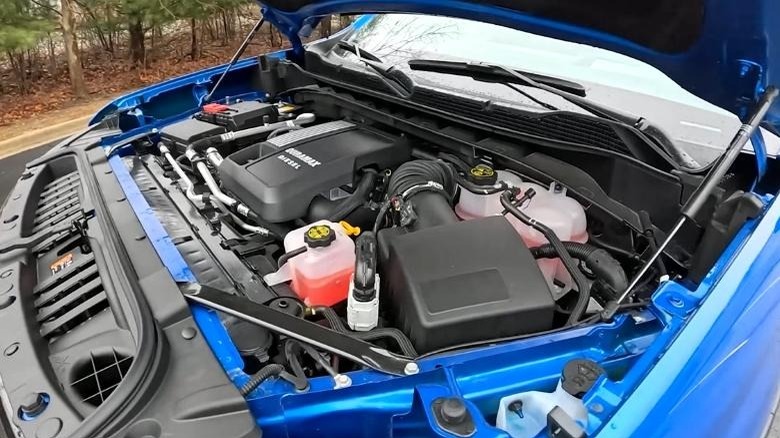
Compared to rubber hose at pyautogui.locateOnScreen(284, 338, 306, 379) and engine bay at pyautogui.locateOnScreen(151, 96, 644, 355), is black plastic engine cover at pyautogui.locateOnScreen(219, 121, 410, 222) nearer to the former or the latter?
engine bay at pyautogui.locateOnScreen(151, 96, 644, 355)

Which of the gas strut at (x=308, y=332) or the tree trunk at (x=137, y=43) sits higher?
the gas strut at (x=308, y=332)

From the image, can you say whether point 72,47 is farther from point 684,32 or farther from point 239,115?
point 684,32

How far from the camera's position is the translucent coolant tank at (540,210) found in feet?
5.57

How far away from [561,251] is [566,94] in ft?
2.07

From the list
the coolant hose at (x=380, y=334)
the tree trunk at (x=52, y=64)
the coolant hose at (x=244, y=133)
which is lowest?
the tree trunk at (x=52, y=64)

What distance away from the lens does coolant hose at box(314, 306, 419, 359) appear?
4.32 feet

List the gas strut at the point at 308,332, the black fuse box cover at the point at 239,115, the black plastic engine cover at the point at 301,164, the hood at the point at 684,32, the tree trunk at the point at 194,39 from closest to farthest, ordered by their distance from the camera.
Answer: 1. the gas strut at the point at 308,332
2. the hood at the point at 684,32
3. the black plastic engine cover at the point at 301,164
4. the black fuse box cover at the point at 239,115
5. the tree trunk at the point at 194,39

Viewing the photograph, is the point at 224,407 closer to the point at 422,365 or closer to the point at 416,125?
the point at 422,365

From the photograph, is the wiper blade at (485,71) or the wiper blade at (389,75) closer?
the wiper blade at (485,71)

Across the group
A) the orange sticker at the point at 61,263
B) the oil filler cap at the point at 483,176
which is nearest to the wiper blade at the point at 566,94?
the oil filler cap at the point at 483,176

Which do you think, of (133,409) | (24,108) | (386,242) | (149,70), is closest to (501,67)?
(386,242)

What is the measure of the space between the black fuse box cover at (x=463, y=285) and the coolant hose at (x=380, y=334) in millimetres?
28

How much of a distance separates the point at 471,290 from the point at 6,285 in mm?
1231

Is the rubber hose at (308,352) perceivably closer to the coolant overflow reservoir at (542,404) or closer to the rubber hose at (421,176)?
the coolant overflow reservoir at (542,404)
